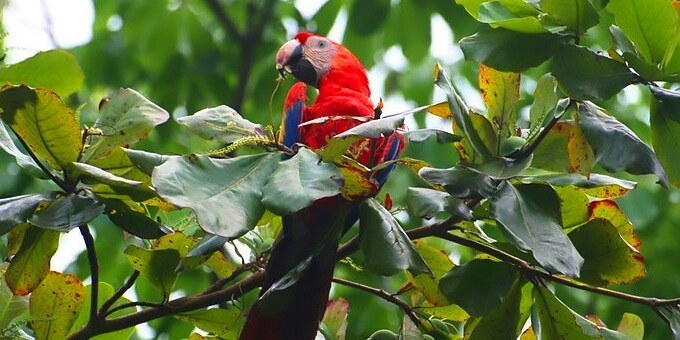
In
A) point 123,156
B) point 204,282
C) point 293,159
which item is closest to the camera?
point 293,159

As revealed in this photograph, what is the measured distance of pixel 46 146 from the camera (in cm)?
106

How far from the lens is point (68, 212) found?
40.9 inches

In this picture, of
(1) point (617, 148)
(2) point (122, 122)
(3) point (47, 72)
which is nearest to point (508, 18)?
(1) point (617, 148)

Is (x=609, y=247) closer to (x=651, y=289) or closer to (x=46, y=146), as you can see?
(x=46, y=146)

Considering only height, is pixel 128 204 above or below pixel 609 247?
above

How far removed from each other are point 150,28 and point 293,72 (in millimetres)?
1161

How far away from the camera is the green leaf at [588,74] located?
100 cm

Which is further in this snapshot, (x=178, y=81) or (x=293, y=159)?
(x=178, y=81)

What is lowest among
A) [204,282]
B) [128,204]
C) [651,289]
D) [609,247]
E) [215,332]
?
[651,289]

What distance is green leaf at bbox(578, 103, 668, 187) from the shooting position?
97 centimetres

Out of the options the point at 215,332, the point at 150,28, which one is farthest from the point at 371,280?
the point at 215,332

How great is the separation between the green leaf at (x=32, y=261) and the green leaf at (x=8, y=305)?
0.09 m

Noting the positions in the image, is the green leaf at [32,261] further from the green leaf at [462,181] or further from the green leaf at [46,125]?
the green leaf at [462,181]

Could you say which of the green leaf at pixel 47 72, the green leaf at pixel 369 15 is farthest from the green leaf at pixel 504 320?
the green leaf at pixel 369 15
